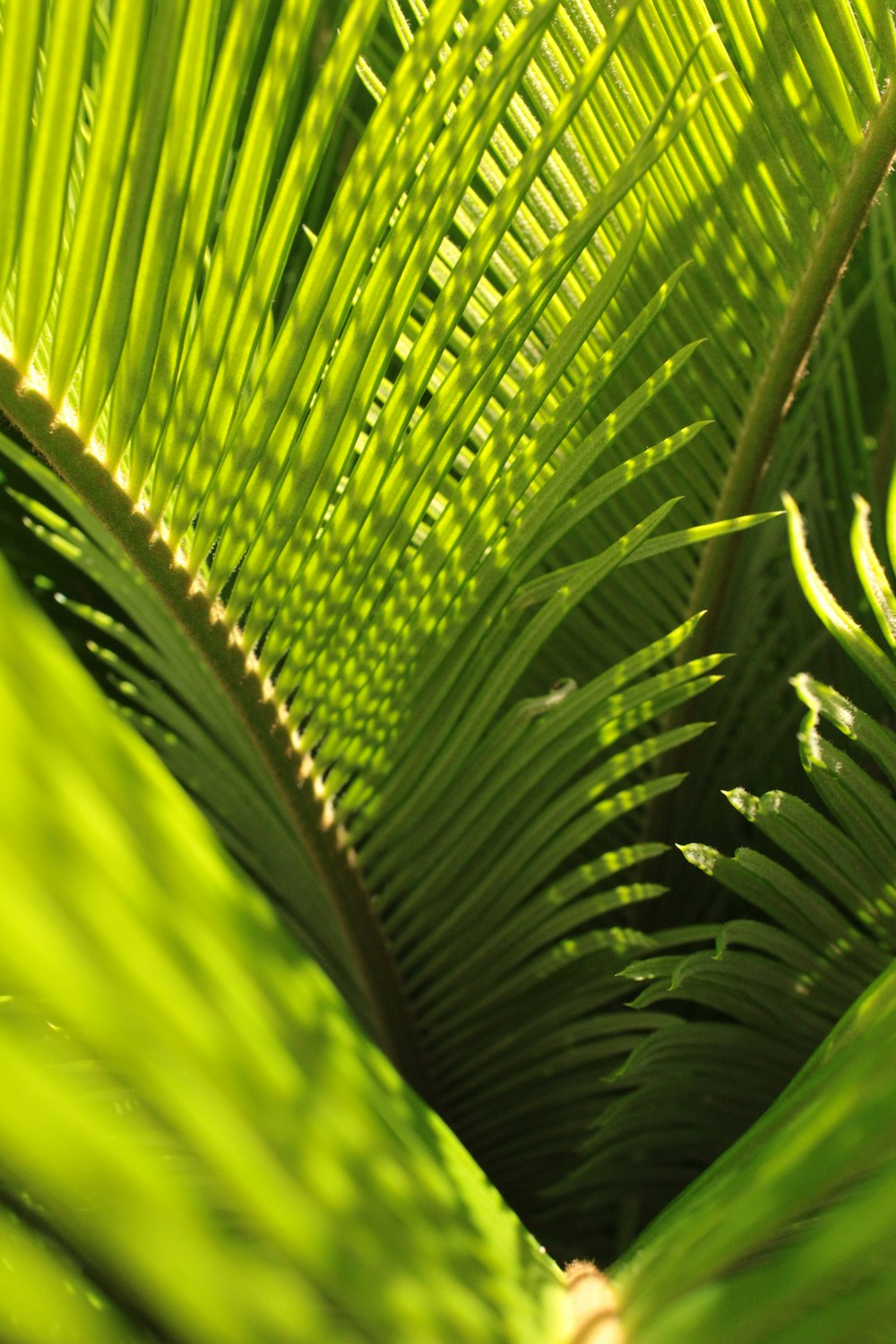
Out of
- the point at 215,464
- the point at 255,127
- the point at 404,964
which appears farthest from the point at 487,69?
the point at 404,964

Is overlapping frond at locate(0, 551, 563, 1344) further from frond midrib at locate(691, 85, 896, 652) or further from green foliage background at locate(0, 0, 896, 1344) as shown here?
frond midrib at locate(691, 85, 896, 652)

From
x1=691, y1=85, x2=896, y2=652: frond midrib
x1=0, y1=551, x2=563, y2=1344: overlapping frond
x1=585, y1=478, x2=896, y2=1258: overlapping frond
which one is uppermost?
x1=691, y1=85, x2=896, y2=652: frond midrib

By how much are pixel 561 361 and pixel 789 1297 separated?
393 mm

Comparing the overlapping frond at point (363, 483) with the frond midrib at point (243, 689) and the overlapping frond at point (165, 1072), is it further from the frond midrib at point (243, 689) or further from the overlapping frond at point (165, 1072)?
the overlapping frond at point (165, 1072)

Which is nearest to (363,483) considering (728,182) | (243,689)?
(243,689)

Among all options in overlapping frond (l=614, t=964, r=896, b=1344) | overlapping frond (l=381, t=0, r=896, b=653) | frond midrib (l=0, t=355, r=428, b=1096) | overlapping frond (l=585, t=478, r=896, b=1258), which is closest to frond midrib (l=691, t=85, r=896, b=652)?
overlapping frond (l=381, t=0, r=896, b=653)

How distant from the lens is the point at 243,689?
0.58 m

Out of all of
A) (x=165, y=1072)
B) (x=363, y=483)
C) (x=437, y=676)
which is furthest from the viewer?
(x=437, y=676)

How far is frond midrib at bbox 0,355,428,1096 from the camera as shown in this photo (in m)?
0.49

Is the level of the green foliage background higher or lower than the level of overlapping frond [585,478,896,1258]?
higher

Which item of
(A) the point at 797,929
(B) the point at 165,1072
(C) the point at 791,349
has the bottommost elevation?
(A) the point at 797,929

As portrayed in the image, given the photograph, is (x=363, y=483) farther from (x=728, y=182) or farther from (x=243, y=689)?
(x=728, y=182)

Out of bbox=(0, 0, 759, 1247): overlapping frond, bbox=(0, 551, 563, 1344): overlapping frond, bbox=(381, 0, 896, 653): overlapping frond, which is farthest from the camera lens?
bbox=(381, 0, 896, 653): overlapping frond

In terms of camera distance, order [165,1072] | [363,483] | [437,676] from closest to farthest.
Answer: [165,1072]
[363,483]
[437,676]
